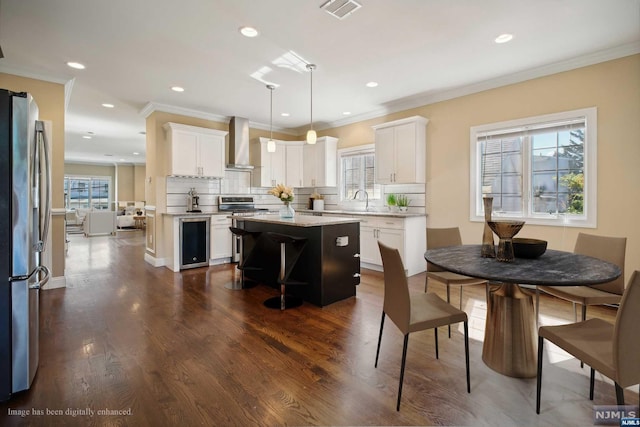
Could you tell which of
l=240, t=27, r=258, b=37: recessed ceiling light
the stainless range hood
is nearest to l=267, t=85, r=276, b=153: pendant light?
the stainless range hood

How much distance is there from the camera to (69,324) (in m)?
2.93

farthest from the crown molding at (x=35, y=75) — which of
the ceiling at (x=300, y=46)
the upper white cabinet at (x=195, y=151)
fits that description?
the upper white cabinet at (x=195, y=151)

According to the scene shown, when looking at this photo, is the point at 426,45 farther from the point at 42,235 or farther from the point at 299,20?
the point at 42,235

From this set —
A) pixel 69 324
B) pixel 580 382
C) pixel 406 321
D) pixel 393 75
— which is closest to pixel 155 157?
pixel 69 324

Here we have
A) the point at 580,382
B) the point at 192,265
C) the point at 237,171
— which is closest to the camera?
the point at 580,382

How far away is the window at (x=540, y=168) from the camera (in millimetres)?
3529

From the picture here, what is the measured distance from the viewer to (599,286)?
2377 mm

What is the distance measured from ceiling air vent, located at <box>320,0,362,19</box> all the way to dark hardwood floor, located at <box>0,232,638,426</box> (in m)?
2.75

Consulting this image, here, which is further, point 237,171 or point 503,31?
point 237,171

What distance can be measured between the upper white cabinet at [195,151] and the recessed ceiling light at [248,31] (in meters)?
2.71

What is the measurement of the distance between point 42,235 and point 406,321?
2444mm

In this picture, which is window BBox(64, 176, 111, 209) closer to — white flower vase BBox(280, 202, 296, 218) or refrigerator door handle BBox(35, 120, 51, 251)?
white flower vase BBox(280, 202, 296, 218)

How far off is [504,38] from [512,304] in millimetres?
2596

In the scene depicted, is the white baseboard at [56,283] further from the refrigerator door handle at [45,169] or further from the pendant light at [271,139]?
the pendant light at [271,139]
